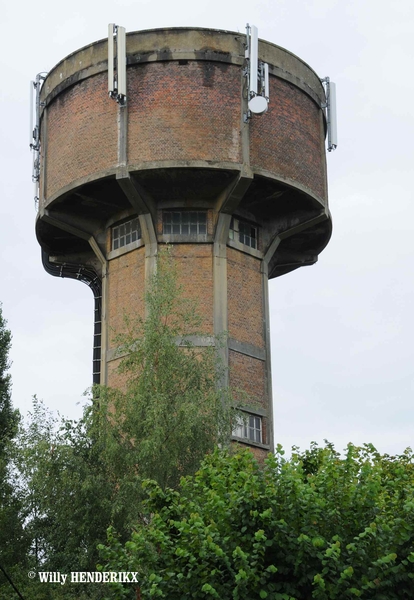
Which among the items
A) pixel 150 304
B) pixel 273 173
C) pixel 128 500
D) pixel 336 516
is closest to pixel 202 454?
pixel 128 500

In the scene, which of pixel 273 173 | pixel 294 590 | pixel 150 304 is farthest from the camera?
pixel 273 173

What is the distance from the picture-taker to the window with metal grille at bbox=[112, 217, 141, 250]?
28531mm

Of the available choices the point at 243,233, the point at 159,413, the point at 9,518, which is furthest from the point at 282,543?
the point at 243,233

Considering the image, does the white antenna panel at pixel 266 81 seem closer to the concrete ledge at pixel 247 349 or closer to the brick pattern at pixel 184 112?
the brick pattern at pixel 184 112

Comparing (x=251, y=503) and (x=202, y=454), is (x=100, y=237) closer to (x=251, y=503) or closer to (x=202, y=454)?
(x=202, y=454)

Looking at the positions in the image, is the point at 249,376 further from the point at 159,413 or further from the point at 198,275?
the point at 159,413

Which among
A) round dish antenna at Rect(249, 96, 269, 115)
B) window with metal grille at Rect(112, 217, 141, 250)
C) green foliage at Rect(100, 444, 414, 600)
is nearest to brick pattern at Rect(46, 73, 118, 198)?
window with metal grille at Rect(112, 217, 141, 250)

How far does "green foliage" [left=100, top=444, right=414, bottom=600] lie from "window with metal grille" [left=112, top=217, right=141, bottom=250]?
14.1m

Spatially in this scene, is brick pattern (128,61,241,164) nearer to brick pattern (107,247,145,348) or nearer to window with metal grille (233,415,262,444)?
brick pattern (107,247,145,348)

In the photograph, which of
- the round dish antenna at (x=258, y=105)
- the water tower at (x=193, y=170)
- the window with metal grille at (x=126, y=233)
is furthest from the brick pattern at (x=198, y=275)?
the round dish antenna at (x=258, y=105)

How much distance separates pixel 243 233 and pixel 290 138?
2812 millimetres

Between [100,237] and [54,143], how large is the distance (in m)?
2.83

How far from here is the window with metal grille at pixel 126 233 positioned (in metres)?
28.5

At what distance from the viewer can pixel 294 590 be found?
1388 centimetres
